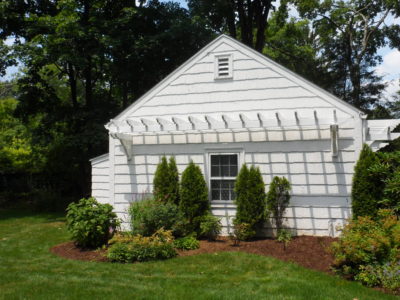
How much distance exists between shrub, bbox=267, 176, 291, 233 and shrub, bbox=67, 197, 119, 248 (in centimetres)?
358

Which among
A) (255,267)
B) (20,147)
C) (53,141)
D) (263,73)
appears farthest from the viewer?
Result: (20,147)

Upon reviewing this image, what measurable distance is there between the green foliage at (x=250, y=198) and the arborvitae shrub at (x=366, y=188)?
1.95m

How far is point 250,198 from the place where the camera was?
7984 mm

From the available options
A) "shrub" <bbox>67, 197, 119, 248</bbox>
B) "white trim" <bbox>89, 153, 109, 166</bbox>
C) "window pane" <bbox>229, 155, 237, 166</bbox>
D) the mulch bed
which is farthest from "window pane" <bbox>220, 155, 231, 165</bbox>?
Answer: "white trim" <bbox>89, 153, 109, 166</bbox>

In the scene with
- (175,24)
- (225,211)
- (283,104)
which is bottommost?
(225,211)

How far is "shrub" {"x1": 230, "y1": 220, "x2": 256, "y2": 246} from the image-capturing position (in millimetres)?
7797

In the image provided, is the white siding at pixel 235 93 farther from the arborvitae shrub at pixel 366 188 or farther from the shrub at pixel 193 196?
the shrub at pixel 193 196

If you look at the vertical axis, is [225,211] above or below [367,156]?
below

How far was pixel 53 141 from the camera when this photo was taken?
50.0ft

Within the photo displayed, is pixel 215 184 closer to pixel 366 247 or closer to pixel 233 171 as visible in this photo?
pixel 233 171

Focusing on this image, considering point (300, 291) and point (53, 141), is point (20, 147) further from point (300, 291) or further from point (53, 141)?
point (300, 291)

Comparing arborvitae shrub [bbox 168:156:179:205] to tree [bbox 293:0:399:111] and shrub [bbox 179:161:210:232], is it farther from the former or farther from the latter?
tree [bbox 293:0:399:111]

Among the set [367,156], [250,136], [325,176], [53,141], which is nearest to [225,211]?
[250,136]

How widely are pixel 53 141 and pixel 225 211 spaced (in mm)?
9819
